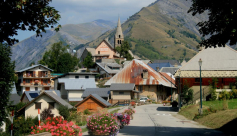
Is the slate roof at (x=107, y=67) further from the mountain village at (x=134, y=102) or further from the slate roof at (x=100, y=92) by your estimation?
the slate roof at (x=100, y=92)

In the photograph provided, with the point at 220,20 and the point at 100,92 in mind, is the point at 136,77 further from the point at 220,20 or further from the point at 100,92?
the point at 220,20

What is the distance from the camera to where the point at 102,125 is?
18.1 meters

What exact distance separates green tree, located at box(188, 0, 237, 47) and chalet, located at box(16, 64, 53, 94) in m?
87.4

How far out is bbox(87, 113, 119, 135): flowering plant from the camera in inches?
715

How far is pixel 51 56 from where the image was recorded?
411 feet

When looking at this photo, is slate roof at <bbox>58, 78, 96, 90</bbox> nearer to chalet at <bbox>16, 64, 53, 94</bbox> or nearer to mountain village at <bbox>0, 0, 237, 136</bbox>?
mountain village at <bbox>0, 0, 237, 136</bbox>

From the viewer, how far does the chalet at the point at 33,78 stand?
101319 mm

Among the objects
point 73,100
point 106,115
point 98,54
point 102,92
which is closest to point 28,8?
point 106,115

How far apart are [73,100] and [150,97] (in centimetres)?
1812

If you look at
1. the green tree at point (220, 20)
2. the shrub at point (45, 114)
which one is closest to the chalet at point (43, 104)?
the shrub at point (45, 114)

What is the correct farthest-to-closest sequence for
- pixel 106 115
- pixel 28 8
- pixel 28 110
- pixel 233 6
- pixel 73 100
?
pixel 73 100
pixel 28 110
pixel 106 115
pixel 233 6
pixel 28 8

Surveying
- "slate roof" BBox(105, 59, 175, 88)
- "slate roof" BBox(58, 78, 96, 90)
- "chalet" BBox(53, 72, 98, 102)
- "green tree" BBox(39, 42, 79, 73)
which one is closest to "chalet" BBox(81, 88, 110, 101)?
"chalet" BBox(53, 72, 98, 102)

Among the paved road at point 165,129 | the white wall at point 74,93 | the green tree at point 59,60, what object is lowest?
the paved road at point 165,129

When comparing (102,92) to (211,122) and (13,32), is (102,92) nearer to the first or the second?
(211,122)
